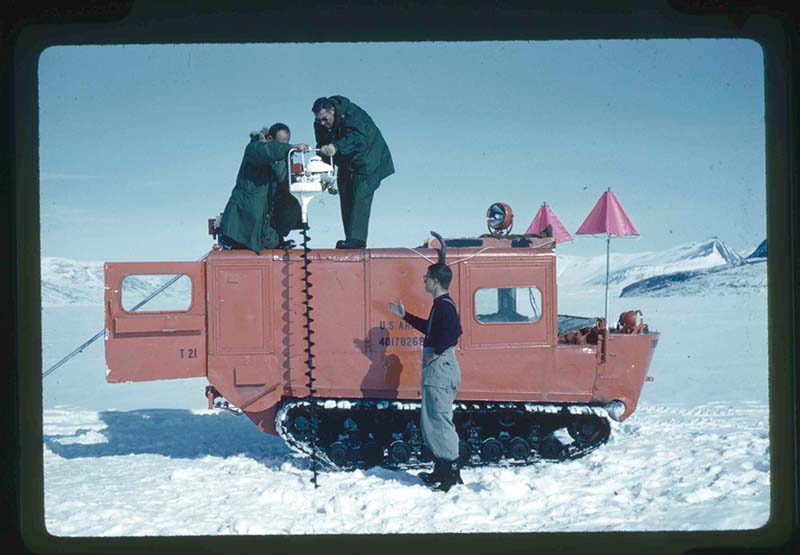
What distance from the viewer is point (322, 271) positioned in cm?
725

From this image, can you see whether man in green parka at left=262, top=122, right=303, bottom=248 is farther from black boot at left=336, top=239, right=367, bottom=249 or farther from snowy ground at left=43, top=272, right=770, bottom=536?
snowy ground at left=43, top=272, right=770, bottom=536

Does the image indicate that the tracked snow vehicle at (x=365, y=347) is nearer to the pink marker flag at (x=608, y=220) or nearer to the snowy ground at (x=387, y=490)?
the snowy ground at (x=387, y=490)

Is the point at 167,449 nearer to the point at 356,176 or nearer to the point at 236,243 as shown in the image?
the point at 236,243

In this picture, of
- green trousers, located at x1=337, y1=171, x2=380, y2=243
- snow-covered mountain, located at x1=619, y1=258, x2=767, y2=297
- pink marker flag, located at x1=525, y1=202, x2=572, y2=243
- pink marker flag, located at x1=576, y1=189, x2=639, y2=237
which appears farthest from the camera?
snow-covered mountain, located at x1=619, y1=258, x2=767, y2=297

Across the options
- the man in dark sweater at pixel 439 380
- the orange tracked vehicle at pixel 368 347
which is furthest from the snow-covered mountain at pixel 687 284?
the man in dark sweater at pixel 439 380

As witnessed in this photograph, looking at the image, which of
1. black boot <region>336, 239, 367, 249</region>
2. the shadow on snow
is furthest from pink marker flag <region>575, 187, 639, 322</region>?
the shadow on snow

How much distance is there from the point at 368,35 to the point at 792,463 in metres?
3.65

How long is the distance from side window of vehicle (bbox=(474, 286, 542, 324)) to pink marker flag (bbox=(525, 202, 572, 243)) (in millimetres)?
3742

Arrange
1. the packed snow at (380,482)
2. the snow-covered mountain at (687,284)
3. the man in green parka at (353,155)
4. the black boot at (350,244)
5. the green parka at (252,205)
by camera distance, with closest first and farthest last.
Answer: the packed snow at (380,482) < the green parka at (252,205) < the man in green parka at (353,155) < the black boot at (350,244) < the snow-covered mountain at (687,284)

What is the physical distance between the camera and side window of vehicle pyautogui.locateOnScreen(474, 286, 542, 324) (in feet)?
24.0

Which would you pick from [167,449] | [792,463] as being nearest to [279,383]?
[167,449]

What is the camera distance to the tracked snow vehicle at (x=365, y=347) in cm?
710

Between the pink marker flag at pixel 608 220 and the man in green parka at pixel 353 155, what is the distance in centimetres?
238

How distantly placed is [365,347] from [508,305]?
139cm
